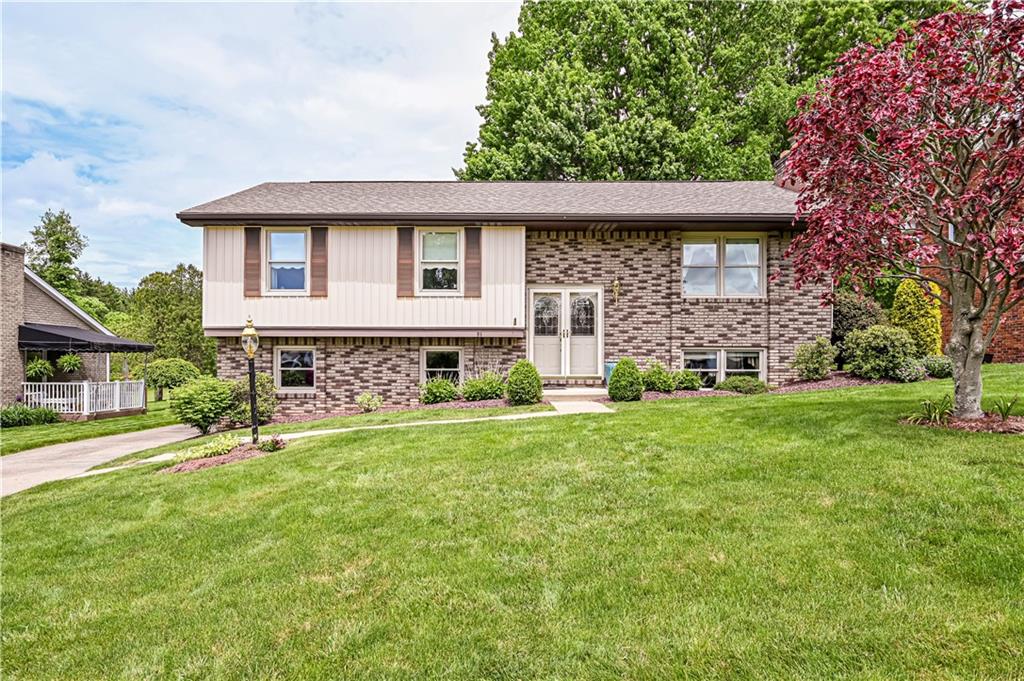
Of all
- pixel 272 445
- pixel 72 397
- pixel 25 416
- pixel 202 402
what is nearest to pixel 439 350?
pixel 202 402

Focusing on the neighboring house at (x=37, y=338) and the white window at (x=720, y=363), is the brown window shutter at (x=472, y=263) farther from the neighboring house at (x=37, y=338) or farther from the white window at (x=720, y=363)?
the neighboring house at (x=37, y=338)

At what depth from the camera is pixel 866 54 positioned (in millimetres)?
5918

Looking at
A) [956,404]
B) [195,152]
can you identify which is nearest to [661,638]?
[956,404]

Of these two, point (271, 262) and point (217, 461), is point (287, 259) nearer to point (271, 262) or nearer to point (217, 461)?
point (271, 262)

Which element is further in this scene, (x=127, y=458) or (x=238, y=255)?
(x=238, y=255)

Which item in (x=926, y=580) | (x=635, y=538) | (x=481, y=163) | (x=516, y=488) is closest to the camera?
(x=926, y=580)

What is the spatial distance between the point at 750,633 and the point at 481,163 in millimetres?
23096

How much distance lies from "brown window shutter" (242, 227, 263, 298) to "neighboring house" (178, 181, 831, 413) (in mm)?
35

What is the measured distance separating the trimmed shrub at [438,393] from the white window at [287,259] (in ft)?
13.6

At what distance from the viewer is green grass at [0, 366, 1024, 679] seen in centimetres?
274

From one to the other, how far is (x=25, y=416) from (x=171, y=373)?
8.07 meters

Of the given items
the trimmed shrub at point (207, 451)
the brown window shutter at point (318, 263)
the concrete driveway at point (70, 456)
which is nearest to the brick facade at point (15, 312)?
the concrete driveway at point (70, 456)

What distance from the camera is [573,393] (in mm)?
12438

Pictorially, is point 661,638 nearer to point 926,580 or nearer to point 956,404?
point 926,580
